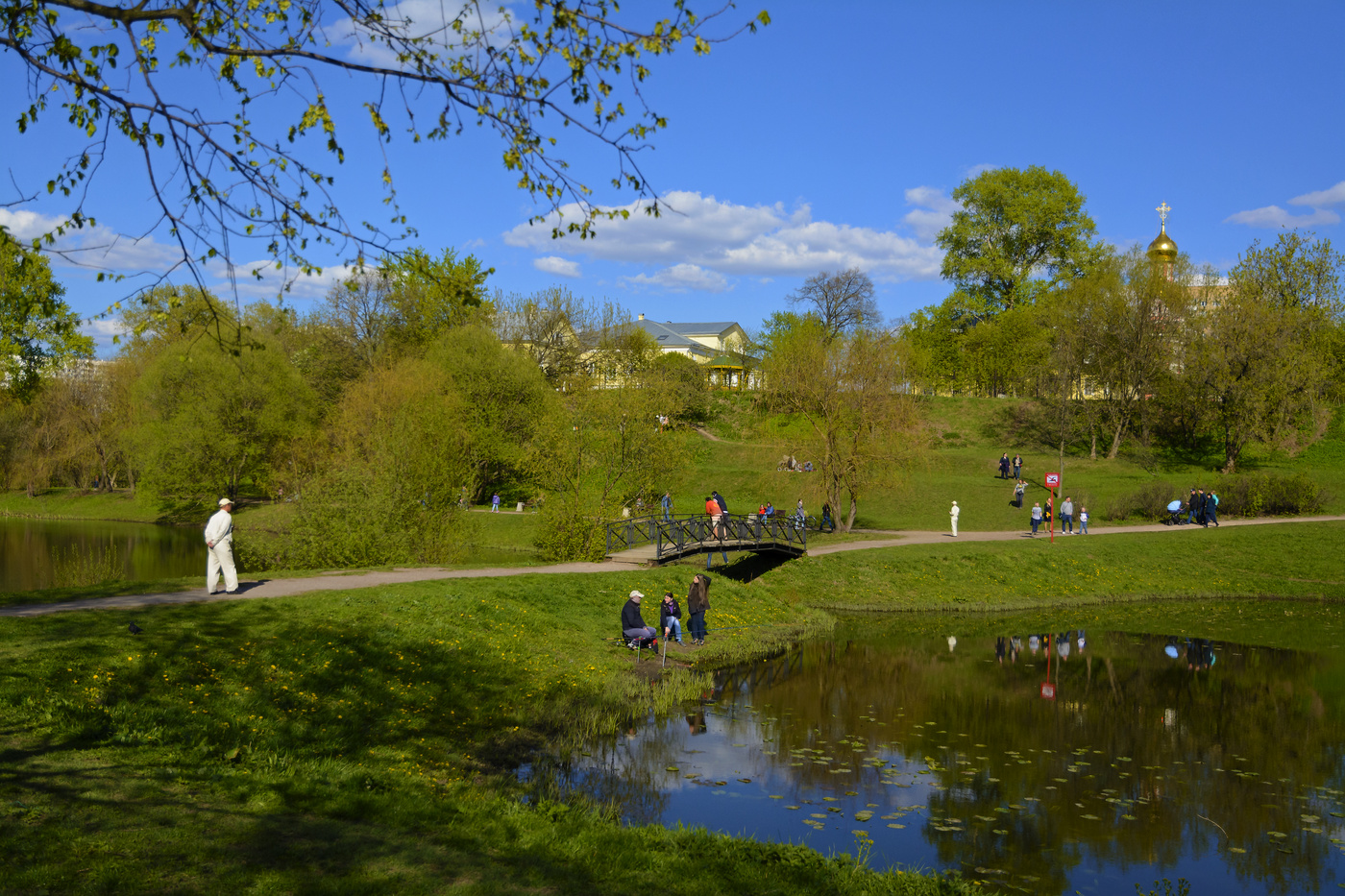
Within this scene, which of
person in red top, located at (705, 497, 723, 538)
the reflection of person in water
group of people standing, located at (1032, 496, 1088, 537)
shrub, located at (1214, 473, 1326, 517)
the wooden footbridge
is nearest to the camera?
the reflection of person in water

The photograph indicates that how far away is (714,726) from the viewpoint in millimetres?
15406

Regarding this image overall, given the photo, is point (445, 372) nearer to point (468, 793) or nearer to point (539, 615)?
point (539, 615)

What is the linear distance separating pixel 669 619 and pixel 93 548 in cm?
2980

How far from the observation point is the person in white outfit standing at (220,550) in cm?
1609

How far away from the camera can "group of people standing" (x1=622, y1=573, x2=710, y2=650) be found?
63.3 ft

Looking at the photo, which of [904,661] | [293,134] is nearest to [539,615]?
[904,661]

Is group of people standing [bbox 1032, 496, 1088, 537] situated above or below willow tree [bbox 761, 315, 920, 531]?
below

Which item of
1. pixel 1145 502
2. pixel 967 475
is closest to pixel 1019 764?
pixel 1145 502

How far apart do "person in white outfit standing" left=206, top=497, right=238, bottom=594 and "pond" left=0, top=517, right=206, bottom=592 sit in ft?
42.2

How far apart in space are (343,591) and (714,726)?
24.7 ft

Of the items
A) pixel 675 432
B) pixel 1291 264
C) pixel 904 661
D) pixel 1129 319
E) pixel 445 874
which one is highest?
pixel 1291 264

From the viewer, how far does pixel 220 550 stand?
16312 mm

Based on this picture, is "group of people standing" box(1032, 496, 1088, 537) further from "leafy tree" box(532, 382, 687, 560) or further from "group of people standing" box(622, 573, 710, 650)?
"group of people standing" box(622, 573, 710, 650)

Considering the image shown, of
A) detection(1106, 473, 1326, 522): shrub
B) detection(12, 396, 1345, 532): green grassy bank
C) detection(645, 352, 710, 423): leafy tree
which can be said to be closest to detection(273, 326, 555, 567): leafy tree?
detection(12, 396, 1345, 532): green grassy bank
